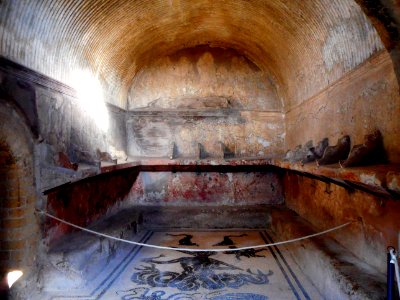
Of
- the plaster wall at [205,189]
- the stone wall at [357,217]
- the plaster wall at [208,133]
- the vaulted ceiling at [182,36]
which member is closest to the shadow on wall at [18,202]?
the vaulted ceiling at [182,36]

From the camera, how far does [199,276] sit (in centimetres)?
497

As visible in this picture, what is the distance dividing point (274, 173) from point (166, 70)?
12.9ft

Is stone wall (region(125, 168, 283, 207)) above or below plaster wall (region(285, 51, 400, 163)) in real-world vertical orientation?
below

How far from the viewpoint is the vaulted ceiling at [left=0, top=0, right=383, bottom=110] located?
4.04 metres

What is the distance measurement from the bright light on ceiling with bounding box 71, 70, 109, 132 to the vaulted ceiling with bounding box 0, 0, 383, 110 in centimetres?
14

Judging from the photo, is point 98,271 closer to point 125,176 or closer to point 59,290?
point 59,290

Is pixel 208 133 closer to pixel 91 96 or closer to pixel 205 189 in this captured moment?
pixel 205 189

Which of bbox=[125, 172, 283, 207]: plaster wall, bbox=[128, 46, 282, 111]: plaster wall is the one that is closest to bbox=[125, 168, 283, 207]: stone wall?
bbox=[125, 172, 283, 207]: plaster wall

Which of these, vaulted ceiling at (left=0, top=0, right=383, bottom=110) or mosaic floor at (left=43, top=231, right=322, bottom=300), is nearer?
vaulted ceiling at (left=0, top=0, right=383, bottom=110)

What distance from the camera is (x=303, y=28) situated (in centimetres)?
543

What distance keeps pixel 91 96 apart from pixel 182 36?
2.95 metres

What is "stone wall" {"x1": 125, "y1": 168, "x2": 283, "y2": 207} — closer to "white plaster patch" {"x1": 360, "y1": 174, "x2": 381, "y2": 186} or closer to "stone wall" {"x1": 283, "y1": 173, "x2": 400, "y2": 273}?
"stone wall" {"x1": 283, "y1": 173, "x2": 400, "y2": 273}

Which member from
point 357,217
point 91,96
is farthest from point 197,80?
point 357,217

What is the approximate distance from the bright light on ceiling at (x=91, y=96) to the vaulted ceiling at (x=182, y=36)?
0.47 ft
